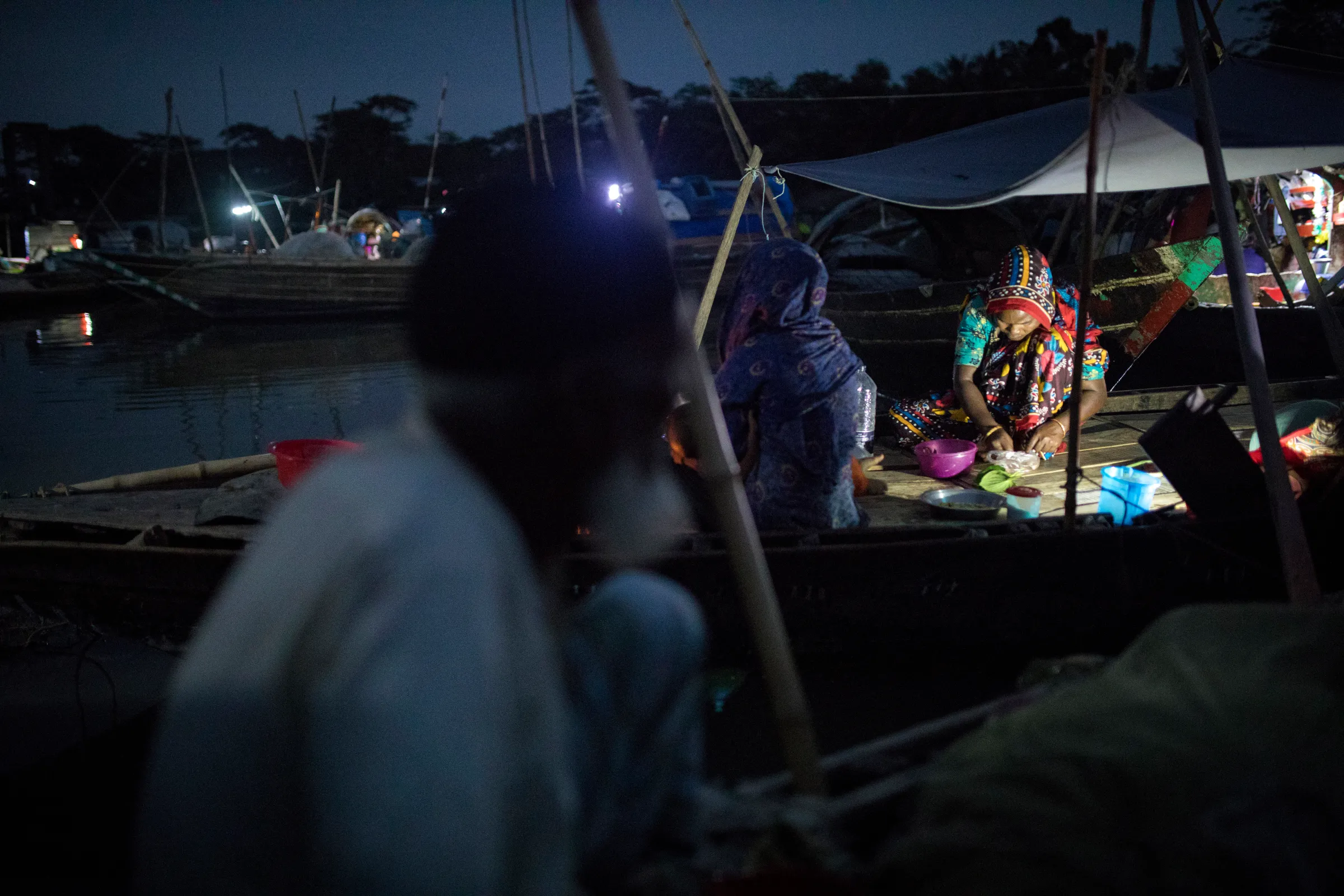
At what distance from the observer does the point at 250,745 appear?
81 cm

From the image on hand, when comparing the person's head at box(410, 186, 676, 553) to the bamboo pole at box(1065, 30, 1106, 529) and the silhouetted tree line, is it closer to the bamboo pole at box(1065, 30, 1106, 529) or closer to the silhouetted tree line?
the bamboo pole at box(1065, 30, 1106, 529)

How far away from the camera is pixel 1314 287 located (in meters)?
4.28

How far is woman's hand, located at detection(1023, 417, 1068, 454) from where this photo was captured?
4.81 meters

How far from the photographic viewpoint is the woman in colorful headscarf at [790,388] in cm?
331

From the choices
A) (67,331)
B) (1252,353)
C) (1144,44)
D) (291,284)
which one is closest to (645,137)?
(291,284)

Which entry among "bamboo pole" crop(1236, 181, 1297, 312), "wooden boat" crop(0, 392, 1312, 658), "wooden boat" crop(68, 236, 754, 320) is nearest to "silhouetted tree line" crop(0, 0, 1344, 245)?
"wooden boat" crop(68, 236, 754, 320)

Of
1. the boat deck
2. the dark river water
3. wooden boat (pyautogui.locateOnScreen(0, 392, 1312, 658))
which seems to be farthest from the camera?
the dark river water

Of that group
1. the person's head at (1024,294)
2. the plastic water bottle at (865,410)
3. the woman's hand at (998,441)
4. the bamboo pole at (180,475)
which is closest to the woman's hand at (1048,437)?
the woman's hand at (998,441)

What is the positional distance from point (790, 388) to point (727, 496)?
5.26ft

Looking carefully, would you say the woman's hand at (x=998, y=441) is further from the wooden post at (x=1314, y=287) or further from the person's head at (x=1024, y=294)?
the wooden post at (x=1314, y=287)

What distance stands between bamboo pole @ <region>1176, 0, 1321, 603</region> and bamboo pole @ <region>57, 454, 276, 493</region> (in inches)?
173

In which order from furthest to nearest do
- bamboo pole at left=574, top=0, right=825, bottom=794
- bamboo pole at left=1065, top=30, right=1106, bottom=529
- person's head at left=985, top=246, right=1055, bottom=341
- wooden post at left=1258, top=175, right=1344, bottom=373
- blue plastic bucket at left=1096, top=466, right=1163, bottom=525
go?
person's head at left=985, top=246, right=1055, bottom=341 < wooden post at left=1258, top=175, right=1344, bottom=373 < blue plastic bucket at left=1096, top=466, right=1163, bottom=525 < bamboo pole at left=1065, top=30, right=1106, bottom=529 < bamboo pole at left=574, top=0, right=825, bottom=794

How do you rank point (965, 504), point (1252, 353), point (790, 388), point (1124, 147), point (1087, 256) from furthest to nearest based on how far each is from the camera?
1. point (965, 504)
2. point (1124, 147)
3. point (790, 388)
4. point (1252, 353)
5. point (1087, 256)

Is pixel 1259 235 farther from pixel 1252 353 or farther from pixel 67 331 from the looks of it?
pixel 67 331
